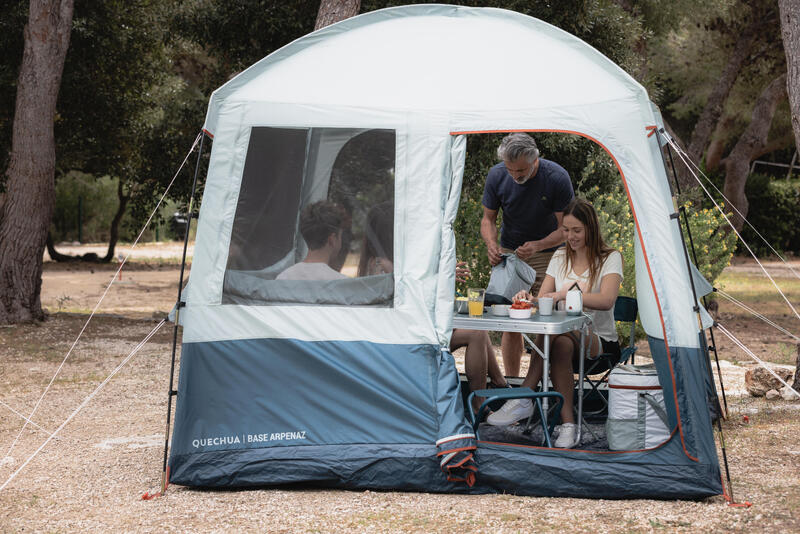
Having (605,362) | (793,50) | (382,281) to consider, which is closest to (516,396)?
(382,281)

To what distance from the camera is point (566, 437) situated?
4098 mm

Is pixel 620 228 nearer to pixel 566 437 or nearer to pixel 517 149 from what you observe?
pixel 517 149

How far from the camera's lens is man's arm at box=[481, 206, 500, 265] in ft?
16.2

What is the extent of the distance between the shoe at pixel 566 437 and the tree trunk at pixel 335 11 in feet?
15.2

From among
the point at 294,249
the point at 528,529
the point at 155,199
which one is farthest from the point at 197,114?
the point at 528,529

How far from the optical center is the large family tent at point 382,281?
3.83 meters

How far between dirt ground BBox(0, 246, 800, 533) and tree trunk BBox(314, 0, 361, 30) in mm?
3294

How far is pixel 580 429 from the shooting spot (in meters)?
4.25

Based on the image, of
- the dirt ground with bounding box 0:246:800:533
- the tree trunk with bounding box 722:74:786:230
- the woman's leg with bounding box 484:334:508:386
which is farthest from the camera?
the tree trunk with bounding box 722:74:786:230

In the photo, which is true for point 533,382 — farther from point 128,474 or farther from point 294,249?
point 128,474

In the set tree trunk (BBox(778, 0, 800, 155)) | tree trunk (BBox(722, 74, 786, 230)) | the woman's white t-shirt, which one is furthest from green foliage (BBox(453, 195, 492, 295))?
tree trunk (BBox(722, 74, 786, 230))

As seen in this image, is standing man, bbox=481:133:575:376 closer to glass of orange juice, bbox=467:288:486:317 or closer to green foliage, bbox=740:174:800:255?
glass of orange juice, bbox=467:288:486:317

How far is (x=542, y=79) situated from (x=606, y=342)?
151 cm

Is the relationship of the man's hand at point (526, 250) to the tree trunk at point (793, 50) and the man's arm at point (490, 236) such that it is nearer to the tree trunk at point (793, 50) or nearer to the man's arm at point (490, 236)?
the man's arm at point (490, 236)
